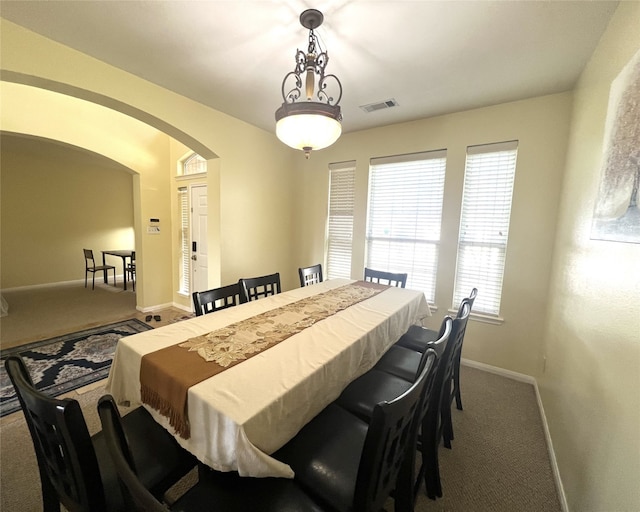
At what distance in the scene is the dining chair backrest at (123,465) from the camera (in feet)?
1.71

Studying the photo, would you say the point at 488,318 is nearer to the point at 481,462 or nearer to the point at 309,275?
the point at 481,462

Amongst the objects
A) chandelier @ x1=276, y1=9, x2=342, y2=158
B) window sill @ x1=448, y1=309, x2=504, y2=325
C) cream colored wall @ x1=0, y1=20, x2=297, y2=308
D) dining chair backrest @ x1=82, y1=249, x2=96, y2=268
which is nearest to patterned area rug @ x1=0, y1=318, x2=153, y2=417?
cream colored wall @ x1=0, y1=20, x2=297, y2=308

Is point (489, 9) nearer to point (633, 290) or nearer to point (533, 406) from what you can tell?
point (633, 290)

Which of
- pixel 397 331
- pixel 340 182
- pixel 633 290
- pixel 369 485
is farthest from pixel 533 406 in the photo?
pixel 340 182

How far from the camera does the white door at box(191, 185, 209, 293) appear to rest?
12.9ft

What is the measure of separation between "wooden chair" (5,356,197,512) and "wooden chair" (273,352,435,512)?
456 millimetres

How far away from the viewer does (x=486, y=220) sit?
2.77 meters

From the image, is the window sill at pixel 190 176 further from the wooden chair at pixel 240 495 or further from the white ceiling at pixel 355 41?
the wooden chair at pixel 240 495

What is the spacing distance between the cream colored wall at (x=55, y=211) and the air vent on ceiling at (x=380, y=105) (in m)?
5.30

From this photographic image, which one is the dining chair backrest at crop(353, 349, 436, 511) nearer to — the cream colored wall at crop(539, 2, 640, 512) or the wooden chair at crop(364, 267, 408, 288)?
the cream colored wall at crop(539, 2, 640, 512)

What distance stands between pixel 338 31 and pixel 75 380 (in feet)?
11.6

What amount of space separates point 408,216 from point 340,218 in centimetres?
94

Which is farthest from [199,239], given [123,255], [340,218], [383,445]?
[383,445]

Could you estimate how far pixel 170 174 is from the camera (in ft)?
14.1
